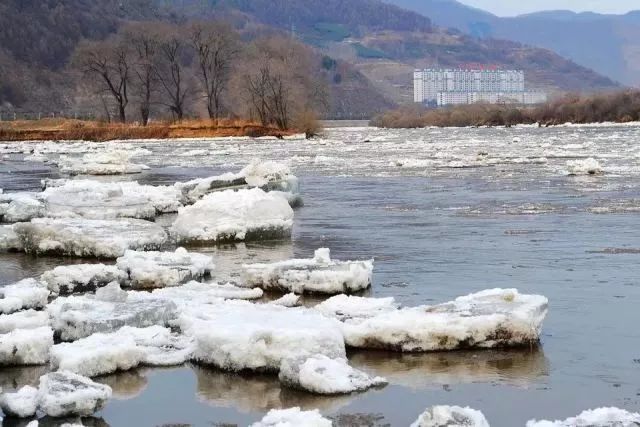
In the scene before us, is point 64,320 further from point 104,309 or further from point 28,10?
point 28,10

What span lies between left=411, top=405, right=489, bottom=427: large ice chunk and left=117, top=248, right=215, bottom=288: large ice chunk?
18.0 feet

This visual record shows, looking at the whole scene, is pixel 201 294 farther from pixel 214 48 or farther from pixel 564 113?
pixel 564 113

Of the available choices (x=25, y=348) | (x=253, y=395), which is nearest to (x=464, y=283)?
(x=253, y=395)

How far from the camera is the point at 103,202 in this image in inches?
669

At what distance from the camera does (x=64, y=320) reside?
8273 millimetres

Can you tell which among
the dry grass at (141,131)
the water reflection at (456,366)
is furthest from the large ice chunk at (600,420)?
the dry grass at (141,131)

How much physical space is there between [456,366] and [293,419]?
6.55ft

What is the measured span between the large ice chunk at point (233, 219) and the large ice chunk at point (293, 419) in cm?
830

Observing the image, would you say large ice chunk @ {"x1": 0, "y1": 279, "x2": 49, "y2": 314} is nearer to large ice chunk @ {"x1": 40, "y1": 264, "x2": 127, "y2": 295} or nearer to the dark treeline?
large ice chunk @ {"x1": 40, "y1": 264, "x2": 127, "y2": 295}

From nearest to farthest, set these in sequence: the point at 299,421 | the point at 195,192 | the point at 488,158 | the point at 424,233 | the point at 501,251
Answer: the point at 299,421 → the point at 501,251 → the point at 424,233 → the point at 195,192 → the point at 488,158

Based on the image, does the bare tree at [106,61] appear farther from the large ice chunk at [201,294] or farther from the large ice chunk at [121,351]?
the large ice chunk at [121,351]

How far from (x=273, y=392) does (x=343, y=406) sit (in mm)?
587

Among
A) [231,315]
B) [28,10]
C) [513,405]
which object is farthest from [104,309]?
[28,10]

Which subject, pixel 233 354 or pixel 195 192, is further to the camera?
pixel 195 192
